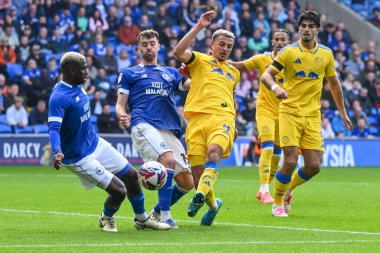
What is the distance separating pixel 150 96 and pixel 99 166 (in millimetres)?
1349

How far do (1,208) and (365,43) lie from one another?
2470cm

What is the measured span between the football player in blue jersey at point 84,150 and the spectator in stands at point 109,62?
1768 centimetres

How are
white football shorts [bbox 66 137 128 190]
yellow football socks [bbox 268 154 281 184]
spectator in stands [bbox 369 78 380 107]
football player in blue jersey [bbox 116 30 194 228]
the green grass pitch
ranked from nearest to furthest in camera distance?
1. the green grass pitch
2. white football shorts [bbox 66 137 128 190]
3. football player in blue jersey [bbox 116 30 194 228]
4. yellow football socks [bbox 268 154 281 184]
5. spectator in stands [bbox 369 78 380 107]

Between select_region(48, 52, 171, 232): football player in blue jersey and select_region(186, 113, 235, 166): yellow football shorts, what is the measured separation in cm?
97

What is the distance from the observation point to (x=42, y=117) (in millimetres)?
27797

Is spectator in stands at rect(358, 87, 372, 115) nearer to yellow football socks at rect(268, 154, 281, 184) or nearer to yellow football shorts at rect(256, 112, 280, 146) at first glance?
yellow football socks at rect(268, 154, 281, 184)

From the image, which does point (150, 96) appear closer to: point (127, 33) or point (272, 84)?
point (272, 84)

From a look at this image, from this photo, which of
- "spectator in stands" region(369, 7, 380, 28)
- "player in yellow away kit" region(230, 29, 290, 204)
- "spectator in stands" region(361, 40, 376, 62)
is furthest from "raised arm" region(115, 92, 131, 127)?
"spectator in stands" region(369, 7, 380, 28)

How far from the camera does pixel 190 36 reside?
39.7ft

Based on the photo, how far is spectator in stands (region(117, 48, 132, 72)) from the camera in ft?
97.6

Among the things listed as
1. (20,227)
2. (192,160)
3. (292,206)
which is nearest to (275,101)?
(292,206)

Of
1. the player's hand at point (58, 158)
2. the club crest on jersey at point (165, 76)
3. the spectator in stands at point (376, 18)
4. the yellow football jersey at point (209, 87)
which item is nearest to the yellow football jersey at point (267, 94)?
the yellow football jersey at point (209, 87)

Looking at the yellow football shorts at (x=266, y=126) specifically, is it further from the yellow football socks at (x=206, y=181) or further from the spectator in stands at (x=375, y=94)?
the spectator in stands at (x=375, y=94)

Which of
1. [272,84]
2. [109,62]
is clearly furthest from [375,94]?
[272,84]
